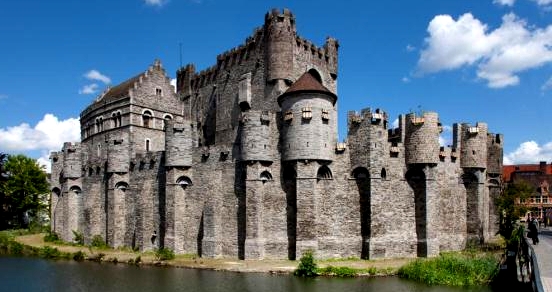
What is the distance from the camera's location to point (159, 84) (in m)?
45.4

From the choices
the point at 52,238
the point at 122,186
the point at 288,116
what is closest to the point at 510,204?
the point at 288,116

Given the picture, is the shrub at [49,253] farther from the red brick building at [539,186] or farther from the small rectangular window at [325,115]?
the red brick building at [539,186]

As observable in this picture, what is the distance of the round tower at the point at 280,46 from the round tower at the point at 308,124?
4937 mm

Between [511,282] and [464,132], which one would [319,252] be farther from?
[464,132]

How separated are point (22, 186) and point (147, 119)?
2053 cm

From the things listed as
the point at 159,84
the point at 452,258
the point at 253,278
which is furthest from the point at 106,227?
the point at 452,258

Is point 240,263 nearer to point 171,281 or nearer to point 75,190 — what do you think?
point 171,281

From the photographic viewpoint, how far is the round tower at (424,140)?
30.4m

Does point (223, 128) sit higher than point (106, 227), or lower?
higher

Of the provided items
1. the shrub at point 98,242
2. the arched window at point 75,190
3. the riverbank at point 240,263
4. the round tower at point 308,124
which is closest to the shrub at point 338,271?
the riverbank at point 240,263

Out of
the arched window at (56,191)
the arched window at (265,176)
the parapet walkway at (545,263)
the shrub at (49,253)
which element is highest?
the arched window at (265,176)

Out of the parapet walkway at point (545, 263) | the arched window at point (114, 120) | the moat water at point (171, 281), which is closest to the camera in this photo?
the parapet walkway at point (545, 263)

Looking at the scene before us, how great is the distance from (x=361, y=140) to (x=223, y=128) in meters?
14.7

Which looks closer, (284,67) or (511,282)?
(511,282)
